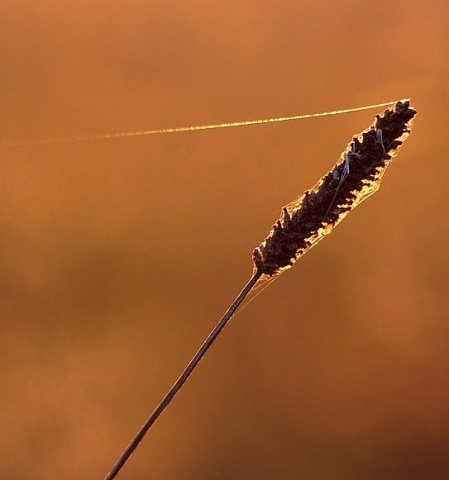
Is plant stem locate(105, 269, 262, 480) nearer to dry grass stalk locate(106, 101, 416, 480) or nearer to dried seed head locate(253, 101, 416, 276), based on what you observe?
dry grass stalk locate(106, 101, 416, 480)

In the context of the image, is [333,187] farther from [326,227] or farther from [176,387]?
[176,387]

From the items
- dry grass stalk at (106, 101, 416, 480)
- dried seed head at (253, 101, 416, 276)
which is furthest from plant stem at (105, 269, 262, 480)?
dried seed head at (253, 101, 416, 276)

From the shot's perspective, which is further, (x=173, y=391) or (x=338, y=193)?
(x=338, y=193)

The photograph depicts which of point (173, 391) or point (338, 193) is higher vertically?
point (338, 193)

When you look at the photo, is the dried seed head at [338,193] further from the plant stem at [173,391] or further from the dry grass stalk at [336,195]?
the plant stem at [173,391]

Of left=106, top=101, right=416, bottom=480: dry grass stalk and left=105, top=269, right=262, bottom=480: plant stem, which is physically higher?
left=106, top=101, right=416, bottom=480: dry grass stalk

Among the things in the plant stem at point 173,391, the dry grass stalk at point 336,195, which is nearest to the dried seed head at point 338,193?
the dry grass stalk at point 336,195

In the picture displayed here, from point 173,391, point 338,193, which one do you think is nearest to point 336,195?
point 338,193

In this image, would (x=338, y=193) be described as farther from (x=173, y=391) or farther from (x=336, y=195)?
(x=173, y=391)
